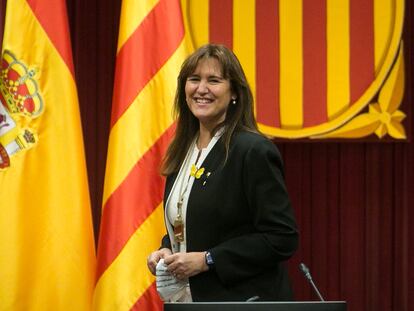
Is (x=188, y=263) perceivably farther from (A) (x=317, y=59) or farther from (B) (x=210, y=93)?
(A) (x=317, y=59)

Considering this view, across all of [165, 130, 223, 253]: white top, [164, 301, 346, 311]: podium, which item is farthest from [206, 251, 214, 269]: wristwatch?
[164, 301, 346, 311]: podium

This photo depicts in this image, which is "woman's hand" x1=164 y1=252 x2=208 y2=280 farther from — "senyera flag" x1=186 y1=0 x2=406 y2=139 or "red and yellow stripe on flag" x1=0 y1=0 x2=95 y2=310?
"senyera flag" x1=186 y1=0 x2=406 y2=139

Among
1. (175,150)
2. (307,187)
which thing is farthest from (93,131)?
(175,150)

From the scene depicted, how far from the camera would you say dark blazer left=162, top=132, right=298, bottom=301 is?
2.14m

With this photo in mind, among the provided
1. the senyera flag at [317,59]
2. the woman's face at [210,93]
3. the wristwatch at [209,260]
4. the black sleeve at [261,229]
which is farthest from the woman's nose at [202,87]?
the senyera flag at [317,59]

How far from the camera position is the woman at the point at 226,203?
2.14m

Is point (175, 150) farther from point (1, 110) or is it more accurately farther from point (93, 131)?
point (93, 131)

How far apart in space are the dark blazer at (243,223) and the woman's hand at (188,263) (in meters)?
0.03

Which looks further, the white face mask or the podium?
the white face mask

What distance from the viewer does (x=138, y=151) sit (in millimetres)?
3197

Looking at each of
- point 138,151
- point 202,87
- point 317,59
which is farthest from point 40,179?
point 317,59

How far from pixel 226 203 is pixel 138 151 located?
1.08 m

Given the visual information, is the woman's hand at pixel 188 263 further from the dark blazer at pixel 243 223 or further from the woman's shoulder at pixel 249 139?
the woman's shoulder at pixel 249 139

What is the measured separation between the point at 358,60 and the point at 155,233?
4.57ft
